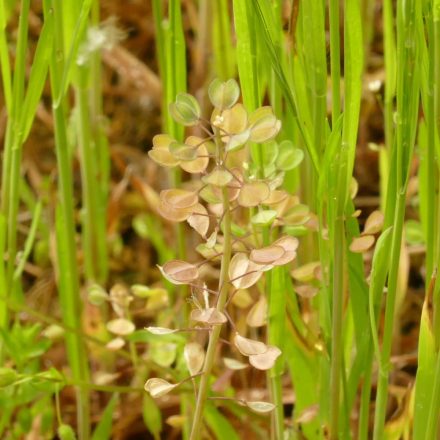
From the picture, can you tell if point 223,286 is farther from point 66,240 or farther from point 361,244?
point 66,240

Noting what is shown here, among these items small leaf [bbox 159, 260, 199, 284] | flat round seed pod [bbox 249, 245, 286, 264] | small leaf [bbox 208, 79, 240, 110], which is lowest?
small leaf [bbox 159, 260, 199, 284]

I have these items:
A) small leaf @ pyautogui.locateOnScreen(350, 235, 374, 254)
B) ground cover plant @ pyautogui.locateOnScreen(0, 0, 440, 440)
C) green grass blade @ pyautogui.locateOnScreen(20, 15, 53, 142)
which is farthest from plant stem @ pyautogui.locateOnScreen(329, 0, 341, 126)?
green grass blade @ pyautogui.locateOnScreen(20, 15, 53, 142)

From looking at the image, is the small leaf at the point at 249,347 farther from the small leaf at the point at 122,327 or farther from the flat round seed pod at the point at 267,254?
the small leaf at the point at 122,327

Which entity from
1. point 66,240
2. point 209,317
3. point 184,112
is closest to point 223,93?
point 184,112

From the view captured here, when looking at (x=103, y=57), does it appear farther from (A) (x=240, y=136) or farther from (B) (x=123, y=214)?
(A) (x=240, y=136)

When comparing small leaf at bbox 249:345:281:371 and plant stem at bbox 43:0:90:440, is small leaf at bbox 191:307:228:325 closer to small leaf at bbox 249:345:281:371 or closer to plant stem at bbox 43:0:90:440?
small leaf at bbox 249:345:281:371

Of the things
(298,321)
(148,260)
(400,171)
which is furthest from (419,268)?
(400,171)
